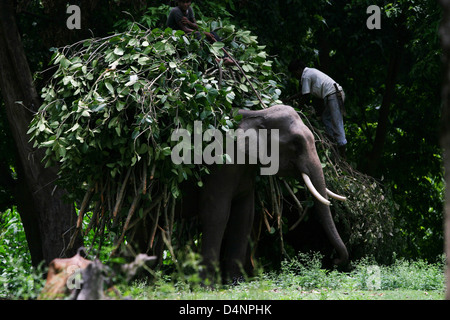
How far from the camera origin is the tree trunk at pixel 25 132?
11969mm

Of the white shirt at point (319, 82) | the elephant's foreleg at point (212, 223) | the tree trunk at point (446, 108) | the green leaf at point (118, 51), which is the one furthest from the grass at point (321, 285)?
the tree trunk at point (446, 108)

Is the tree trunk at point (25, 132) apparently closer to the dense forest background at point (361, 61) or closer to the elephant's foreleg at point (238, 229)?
the dense forest background at point (361, 61)

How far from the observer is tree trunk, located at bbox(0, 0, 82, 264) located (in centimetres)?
1197

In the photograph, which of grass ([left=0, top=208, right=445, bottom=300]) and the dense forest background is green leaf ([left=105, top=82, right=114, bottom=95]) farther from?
the dense forest background

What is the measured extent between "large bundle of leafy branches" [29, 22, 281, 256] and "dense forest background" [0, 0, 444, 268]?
176cm

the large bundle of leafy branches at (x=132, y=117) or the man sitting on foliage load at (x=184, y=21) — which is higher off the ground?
the man sitting on foliage load at (x=184, y=21)

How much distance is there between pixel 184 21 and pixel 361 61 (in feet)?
19.8

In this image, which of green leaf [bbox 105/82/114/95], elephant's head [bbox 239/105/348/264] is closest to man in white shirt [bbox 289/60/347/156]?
elephant's head [bbox 239/105/348/264]

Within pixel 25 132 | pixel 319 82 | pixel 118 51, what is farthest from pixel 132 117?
pixel 319 82

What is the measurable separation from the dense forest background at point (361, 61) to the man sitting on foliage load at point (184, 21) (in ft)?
3.44

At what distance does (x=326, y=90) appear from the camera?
11953 mm

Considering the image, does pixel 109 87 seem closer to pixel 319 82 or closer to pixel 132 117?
pixel 132 117

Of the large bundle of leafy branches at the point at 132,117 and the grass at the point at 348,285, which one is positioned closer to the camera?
the grass at the point at 348,285
